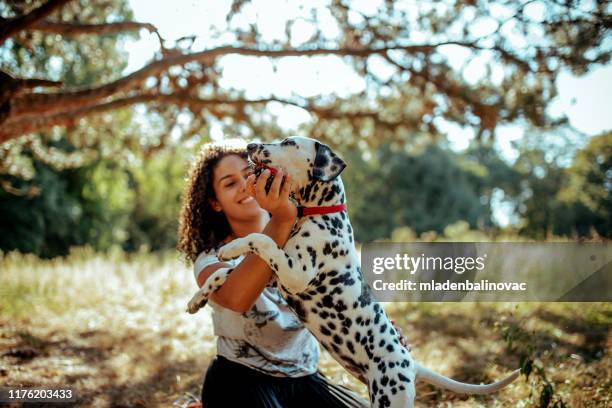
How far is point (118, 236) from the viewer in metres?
30.1

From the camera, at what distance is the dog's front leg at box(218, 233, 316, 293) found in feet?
8.86

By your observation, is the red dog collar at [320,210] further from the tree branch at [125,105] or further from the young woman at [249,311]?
the tree branch at [125,105]

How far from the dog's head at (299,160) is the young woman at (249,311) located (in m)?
0.07

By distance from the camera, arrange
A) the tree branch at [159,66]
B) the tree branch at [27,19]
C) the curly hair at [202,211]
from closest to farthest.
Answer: the curly hair at [202,211], the tree branch at [27,19], the tree branch at [159,66]

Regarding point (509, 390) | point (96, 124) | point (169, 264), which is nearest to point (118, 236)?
point (169, 264)

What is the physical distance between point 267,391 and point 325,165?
1434mm

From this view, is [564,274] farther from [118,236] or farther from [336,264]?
[118,236]

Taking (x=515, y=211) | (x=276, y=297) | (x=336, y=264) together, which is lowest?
(x=515, y=211)

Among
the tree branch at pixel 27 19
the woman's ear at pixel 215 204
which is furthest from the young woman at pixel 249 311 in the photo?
the tree branch at pixel 27 19

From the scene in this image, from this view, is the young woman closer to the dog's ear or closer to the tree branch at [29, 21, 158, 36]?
the dog's ear

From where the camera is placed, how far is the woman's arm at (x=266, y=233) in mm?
2869

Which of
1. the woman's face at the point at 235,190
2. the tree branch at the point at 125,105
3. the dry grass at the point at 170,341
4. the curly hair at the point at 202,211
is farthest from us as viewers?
the tree branch at the point at 125,105

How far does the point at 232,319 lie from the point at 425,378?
1249 mm

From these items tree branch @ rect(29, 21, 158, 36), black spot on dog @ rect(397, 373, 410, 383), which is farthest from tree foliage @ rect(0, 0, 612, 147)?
black spot on dog @ rect(397, 373, 410, 383)
